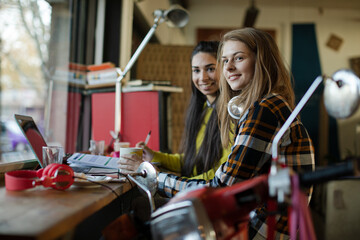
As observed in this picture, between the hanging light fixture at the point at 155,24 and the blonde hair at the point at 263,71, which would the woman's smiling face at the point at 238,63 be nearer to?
the blonde hair at the point at 263,71

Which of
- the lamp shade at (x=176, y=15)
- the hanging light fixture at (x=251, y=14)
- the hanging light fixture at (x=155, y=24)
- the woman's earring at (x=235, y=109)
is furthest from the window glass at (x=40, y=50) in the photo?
the hanging light fixture at (x=251, y=14)

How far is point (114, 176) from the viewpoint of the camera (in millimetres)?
A: 1104

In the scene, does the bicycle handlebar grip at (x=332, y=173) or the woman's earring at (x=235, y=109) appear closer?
the bicycle handlebar grip at (x=332, y=173)

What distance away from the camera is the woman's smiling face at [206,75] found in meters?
1.75

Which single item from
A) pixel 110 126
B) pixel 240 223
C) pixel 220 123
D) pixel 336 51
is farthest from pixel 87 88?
pixel 336 51

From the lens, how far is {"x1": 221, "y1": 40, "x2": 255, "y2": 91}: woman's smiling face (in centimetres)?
118

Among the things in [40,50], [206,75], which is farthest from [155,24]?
[40,50]

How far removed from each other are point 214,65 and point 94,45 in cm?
139

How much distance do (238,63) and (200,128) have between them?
2.07 ft

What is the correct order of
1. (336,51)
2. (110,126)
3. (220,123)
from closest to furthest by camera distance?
1. (220,123)
2. (110,126)
3. (336,51)

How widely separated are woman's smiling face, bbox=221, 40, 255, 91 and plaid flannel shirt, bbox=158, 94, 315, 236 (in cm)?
22

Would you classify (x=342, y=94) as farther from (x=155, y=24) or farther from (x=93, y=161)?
(x=155, y=24)

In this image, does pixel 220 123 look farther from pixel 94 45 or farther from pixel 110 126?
pixel 94 45

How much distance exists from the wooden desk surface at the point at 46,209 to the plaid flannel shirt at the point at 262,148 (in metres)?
0.36
